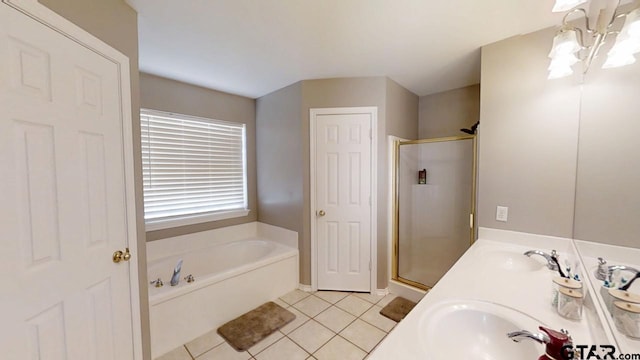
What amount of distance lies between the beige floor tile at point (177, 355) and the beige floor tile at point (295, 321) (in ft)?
2.39

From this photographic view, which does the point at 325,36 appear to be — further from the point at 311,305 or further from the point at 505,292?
the point at 311,305

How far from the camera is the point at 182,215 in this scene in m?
2.63

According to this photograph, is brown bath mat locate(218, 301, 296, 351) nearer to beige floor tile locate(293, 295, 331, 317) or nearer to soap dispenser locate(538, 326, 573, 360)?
beige floor tile locate(293, 295, 331, 317)

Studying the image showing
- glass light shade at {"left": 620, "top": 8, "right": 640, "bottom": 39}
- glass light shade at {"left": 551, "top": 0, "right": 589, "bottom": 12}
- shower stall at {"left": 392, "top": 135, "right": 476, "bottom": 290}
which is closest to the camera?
glass light shade at {"left": 620, "top": 8, "right": 640, "bottom": 39}

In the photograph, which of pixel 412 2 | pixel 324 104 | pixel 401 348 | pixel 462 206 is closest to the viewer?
pixel 401 348

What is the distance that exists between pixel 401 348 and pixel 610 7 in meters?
1.86

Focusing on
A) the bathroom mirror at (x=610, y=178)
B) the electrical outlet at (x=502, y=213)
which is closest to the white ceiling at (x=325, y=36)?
the bathroom mirror at (x=610, y=178)

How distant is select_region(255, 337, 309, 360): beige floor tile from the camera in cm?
170

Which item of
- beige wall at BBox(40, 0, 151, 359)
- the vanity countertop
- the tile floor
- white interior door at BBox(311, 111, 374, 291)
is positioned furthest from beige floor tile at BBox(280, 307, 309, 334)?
the vanity countertop

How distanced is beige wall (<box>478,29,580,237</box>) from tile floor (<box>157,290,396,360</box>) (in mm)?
1322

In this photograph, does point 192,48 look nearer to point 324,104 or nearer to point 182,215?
point 324,104

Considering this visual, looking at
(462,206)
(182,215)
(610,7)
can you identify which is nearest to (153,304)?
(182,215)

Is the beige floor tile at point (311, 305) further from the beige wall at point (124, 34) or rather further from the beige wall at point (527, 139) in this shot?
the beige wall at point (527, 139)

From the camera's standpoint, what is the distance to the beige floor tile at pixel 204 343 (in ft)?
5.83
